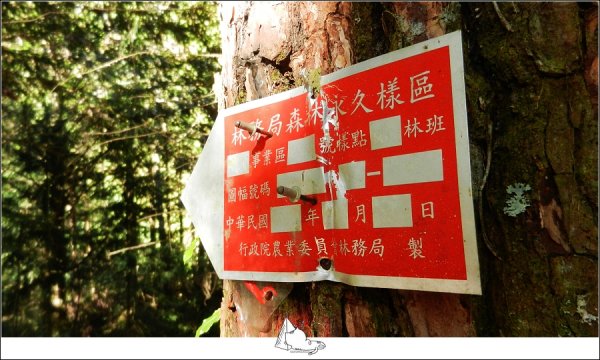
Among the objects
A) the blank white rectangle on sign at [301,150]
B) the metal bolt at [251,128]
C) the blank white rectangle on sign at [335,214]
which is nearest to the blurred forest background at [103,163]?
the metal bolt at [251,128]

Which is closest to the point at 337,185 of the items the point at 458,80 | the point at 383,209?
the point at 383,209

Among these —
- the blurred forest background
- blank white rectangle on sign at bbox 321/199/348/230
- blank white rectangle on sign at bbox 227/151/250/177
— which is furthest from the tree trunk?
the blurred forest background

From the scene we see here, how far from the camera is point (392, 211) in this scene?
1.00m

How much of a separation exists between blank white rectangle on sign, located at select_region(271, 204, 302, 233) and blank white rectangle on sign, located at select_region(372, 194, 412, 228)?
269mm

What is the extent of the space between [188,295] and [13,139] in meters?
2.22

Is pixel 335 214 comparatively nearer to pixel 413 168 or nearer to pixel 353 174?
pixel 353 174

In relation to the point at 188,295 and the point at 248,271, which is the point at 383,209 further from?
the point at 188,295

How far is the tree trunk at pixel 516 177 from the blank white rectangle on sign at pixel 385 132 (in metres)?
0.22

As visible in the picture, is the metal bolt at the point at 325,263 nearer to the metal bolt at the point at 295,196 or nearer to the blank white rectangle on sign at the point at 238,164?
the metal bolt at the point at 295,196

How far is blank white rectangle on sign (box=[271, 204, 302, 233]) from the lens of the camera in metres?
1.18

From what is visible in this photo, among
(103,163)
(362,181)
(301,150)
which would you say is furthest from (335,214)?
(103,163)

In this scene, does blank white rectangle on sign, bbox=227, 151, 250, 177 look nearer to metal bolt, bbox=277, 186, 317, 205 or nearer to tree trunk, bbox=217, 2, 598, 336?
metal bolt, bbox=277, 186, 317, 205

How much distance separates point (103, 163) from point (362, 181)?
3.33m

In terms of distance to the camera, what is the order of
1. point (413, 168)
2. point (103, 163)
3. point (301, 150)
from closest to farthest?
point (413, 168)
point (301, 150)
point (103, 163)
